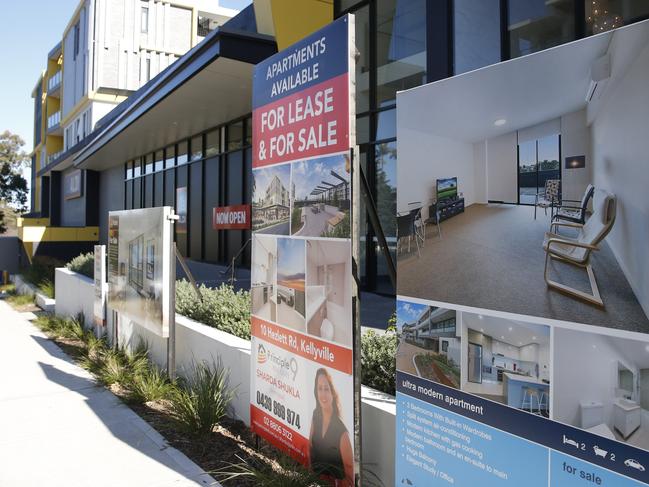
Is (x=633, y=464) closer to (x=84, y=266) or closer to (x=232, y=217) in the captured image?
(x=84, y=266)

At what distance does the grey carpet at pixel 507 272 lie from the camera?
78.1 inches

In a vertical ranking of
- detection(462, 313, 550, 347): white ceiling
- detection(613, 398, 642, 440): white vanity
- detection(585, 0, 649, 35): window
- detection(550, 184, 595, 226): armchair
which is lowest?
detection(613, 398, 642, 440): white vanity

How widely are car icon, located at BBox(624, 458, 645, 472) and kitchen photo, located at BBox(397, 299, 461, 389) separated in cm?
81

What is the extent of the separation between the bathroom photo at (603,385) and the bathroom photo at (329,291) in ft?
5.04

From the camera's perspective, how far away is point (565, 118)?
2123 millimetres

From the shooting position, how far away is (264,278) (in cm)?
444

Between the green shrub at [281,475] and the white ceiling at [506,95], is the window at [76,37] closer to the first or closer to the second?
the green shrub at [281,475]

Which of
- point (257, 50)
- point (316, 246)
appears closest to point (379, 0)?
point (257, 50)

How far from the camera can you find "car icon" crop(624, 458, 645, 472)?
1912 mm

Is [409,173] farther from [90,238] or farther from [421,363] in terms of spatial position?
[90,238]

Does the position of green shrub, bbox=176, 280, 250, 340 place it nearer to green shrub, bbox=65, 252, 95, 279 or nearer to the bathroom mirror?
the bathroom mirror

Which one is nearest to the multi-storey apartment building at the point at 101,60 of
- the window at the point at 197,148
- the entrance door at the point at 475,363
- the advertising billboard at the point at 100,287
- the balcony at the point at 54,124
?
the balcony at the point at 54,124

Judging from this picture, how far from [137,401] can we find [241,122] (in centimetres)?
1179

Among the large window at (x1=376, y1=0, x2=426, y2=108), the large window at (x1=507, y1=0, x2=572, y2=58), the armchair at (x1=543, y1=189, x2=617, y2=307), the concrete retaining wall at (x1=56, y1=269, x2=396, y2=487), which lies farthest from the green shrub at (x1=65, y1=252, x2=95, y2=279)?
the armchair at (x1=543, y1=189, x2=617, y2=307)
